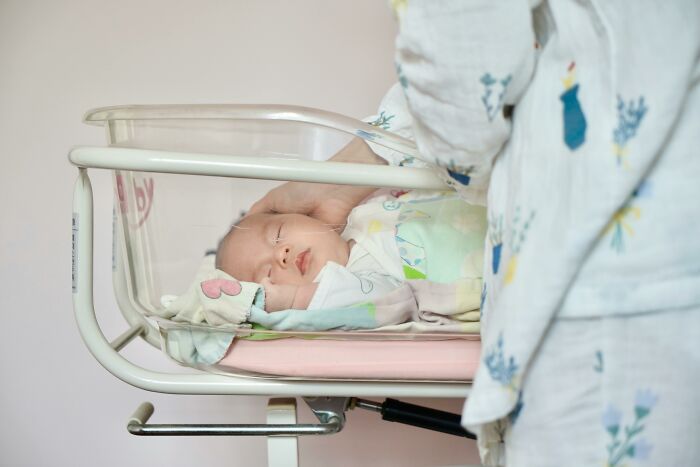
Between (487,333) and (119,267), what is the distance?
1.62 ft

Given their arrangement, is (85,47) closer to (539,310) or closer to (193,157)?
(193,157)

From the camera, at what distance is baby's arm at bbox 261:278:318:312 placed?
0.79 metres

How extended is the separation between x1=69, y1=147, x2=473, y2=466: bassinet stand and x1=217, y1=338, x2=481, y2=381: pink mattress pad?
0.03 meters

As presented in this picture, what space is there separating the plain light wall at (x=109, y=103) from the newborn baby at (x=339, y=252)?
635 mm

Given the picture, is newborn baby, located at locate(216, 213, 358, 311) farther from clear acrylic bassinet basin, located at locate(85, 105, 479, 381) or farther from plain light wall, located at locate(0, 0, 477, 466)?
plain light wall, located at locate(0, 0, 477, 466)

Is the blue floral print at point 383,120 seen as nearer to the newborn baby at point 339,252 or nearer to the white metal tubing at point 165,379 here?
the newborn baby at point 339,252

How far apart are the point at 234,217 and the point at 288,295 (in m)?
0.11

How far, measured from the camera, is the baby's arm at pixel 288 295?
0.79 metres

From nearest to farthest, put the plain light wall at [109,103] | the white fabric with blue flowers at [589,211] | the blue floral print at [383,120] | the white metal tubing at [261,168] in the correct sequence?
the white fabric with blue flowers at [589,211] → the white metal tubing at [261,168] → the blue floral print at [383,120] → the plain light wall at [109,103]

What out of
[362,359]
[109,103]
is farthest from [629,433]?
[109,103]

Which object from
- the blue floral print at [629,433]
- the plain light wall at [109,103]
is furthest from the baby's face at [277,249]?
the plain light wall at [109,103]

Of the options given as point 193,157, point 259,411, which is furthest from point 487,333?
point 259,411

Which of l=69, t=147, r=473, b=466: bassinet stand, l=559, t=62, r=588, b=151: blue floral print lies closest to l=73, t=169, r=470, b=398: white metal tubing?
l=69, t=147, r=473, b=466: bassinet stand

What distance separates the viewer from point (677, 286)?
0.59 m
